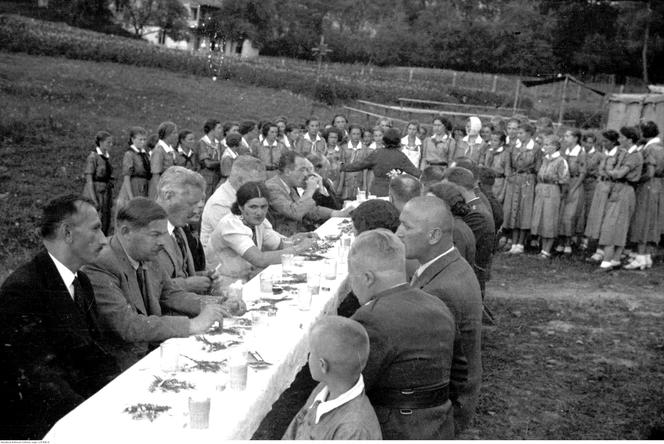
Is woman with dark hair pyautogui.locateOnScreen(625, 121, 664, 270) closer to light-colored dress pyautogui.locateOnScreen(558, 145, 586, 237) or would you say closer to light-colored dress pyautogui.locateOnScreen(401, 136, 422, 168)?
light-colored dress pyautogui.locateOnScreen(558, 145, 586, 237)

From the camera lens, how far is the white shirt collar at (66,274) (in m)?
3.55

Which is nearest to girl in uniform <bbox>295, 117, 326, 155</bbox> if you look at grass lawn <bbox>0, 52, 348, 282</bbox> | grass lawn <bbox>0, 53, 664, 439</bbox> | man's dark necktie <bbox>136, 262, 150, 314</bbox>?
grass lawn <bbox>0, 52, 348, 282</bbox>

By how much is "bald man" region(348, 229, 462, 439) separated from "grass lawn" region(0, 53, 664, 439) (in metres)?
2.23

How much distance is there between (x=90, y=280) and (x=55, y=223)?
17.8 inches

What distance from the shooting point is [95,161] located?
9.85 m

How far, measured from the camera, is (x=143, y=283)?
4410mm

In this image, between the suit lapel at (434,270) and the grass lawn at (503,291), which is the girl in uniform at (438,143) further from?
the suit lapel at (434,270)

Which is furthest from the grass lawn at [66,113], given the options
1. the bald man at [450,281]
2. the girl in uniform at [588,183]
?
the girl in uniform at [588,183]

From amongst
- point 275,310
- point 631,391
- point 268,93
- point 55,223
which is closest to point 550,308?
point 631,391

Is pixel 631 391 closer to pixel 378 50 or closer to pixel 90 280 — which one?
pixel 90 280

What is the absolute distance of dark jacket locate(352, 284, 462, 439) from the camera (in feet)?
10.0

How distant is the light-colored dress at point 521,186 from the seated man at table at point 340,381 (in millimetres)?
9725

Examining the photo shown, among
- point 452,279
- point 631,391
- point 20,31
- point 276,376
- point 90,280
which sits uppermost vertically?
point 20,31

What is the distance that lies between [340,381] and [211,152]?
9123mm
